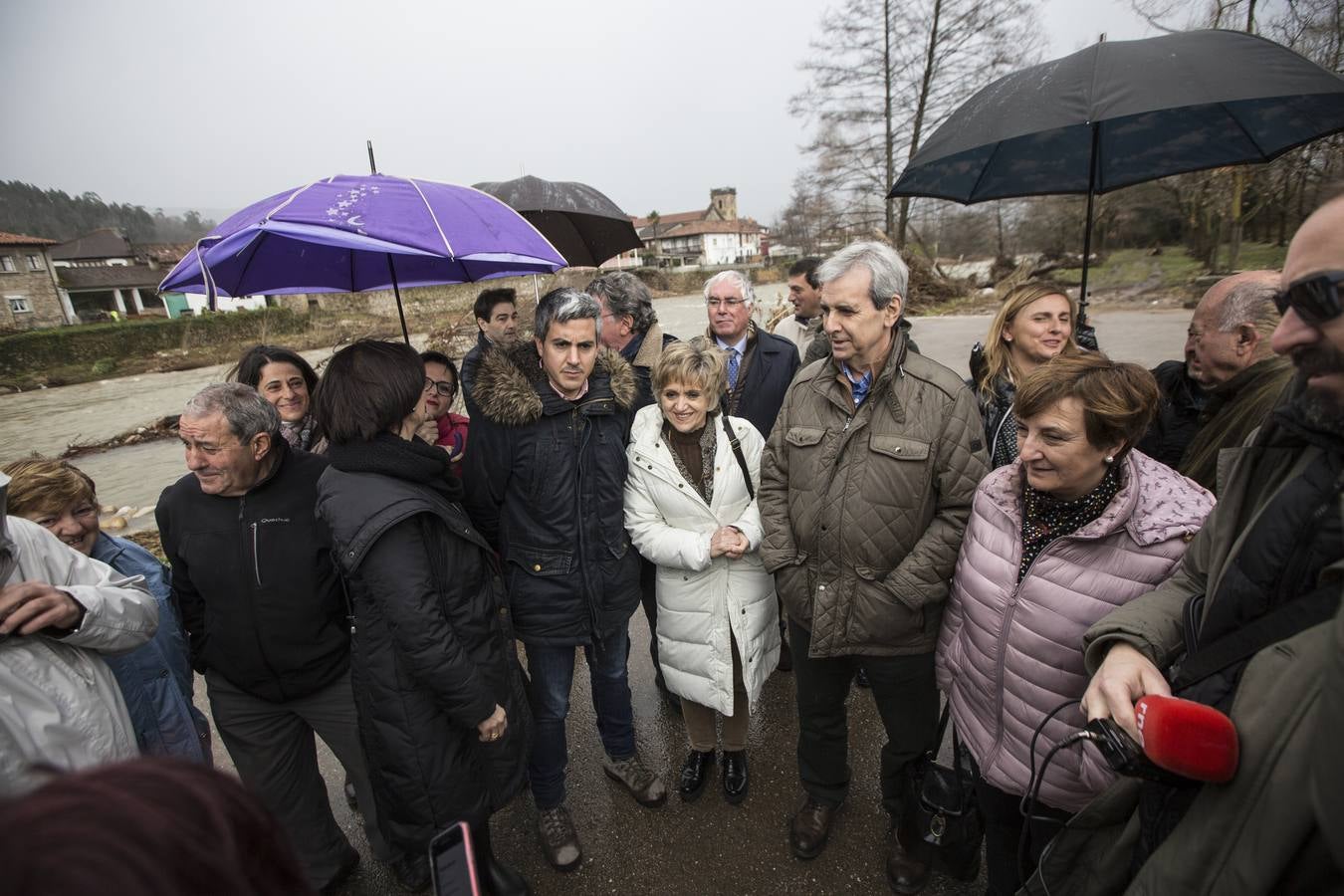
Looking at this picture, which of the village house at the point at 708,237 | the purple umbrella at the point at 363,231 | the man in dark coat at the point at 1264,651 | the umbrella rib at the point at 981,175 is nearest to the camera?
the man in dark coat at the point at 1264,651

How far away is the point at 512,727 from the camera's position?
7.20 feet

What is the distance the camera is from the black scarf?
1846 millimetres

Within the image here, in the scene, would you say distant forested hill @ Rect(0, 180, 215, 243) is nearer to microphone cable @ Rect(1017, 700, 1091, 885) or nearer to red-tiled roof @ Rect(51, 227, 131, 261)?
red-tiled roof @ Rect(51, 227, 131, 261)

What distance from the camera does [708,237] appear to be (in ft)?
266

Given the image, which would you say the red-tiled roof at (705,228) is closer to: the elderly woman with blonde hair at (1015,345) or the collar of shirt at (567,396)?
the elderly woman with blonde hair at (1015,345)

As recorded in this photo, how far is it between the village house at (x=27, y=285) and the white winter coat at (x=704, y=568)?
59.2 meters

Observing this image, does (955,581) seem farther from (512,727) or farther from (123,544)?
(123,544)

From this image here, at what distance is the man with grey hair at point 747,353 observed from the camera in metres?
3.62

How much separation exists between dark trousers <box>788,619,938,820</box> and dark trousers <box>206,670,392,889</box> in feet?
5.94

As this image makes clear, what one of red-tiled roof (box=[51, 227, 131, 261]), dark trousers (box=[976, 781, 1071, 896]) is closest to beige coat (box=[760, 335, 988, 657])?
dark trousers (box=[976, 781, 1071, 896])

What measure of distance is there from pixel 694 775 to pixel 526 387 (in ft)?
6.47

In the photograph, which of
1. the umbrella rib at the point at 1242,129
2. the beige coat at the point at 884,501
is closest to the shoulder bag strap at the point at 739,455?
the beige coat at the point at 884,501

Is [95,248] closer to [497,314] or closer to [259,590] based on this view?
[497,314]

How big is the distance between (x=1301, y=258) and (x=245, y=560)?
2918 mm
